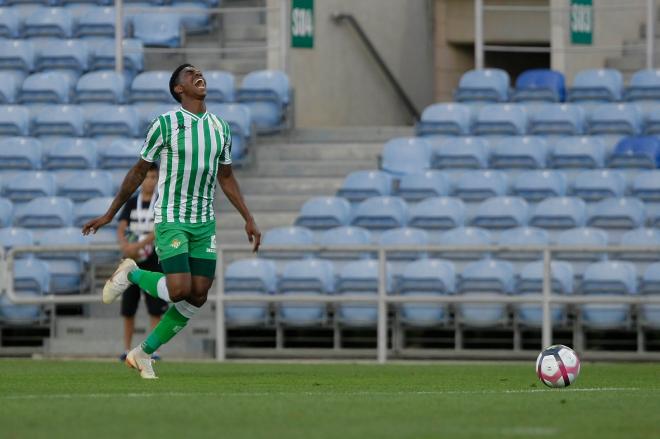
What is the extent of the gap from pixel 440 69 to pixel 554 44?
3.91m

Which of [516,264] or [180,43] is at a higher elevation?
[180,43]

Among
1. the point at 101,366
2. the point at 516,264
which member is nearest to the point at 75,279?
the point at 101,366

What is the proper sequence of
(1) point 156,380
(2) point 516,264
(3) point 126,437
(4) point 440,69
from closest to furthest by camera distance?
(3) point 126,437 → (1) point 156,380 → (2) point 516,264 → (4) point 440,69

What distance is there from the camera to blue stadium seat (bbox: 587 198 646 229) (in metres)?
17.5

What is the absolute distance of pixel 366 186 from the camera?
1864 cm

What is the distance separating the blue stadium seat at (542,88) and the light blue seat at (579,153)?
131cm

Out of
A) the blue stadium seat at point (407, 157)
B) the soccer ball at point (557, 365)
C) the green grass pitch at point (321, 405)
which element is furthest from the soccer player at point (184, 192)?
the blue stadium seat at point (407, 157)

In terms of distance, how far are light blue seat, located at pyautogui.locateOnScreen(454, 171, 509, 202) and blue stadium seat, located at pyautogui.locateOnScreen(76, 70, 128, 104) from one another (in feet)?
16.0

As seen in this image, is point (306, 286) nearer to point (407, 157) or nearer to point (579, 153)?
point (407, 157)

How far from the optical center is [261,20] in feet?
74.8

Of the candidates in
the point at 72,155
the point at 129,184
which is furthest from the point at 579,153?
the point at 129,184

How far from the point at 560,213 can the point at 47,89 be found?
7119 mm

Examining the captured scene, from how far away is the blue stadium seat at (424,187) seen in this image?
18.4 meters

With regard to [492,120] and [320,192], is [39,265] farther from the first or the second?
[492,120]
